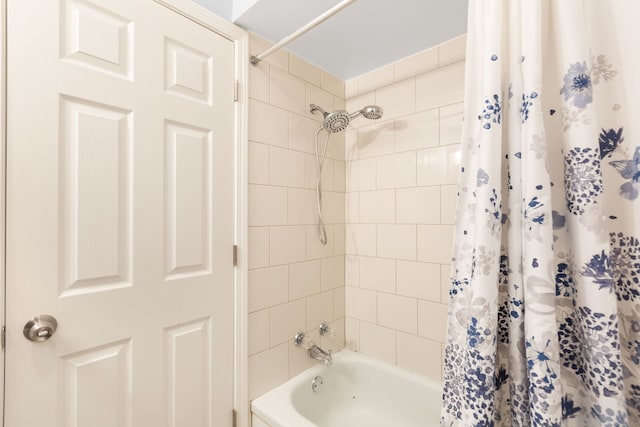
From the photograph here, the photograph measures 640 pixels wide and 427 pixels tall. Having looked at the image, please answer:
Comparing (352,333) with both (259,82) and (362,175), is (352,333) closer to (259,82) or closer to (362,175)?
(362,175)

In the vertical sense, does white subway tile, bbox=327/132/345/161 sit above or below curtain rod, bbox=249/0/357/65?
below

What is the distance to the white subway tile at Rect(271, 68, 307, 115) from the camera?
57.1 inches

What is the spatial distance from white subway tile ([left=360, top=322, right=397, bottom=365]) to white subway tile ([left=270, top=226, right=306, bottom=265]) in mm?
626

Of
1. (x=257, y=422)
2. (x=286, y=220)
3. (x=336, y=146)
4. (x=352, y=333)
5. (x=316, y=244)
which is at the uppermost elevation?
(x=336, y=146)

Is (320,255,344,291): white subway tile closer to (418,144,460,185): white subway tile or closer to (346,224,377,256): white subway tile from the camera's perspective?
(346,224,377,256): white subway tile

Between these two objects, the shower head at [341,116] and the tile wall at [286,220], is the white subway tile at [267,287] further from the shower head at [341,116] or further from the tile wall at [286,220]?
the shower head at [341,116]

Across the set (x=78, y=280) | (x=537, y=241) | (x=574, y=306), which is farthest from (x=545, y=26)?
(x=78, y=280)

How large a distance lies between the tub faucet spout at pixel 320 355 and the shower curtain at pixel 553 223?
2.95ft

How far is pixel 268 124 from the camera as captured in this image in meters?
1.42

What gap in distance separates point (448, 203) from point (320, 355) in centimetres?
105

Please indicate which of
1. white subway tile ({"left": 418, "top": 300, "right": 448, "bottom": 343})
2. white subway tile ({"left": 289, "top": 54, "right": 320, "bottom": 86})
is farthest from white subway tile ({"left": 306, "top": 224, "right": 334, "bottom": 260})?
white subway tile ({"left": 289, "top": 54, "right": 320, "bottom": 86})

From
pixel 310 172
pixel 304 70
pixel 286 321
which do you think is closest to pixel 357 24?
pixel 304 70

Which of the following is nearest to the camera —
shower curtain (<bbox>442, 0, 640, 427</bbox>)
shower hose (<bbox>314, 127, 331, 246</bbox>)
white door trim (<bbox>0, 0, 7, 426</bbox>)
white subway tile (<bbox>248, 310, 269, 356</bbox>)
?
shower curtain (<bbox>442, 0, 640, 427</bbox>)

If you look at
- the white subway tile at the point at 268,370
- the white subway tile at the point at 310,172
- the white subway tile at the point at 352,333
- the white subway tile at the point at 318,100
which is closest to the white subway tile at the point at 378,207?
the white subway tile at the point at 310,172
